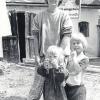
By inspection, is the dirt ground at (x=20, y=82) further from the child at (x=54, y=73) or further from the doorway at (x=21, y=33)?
the child at (x=54, y=73)

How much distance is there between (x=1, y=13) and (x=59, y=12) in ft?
23.7

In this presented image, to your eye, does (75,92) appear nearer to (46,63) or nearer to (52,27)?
(46,63)

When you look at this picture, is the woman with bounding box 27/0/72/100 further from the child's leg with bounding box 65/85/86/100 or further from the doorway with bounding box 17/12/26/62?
the doorway with bounding box 17/12/26/62

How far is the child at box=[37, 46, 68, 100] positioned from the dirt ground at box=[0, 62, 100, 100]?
274 cm

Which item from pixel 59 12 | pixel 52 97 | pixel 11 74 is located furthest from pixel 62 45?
pixel 11 74

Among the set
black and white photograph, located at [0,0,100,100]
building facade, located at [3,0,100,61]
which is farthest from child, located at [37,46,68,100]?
building facade, located at [3,0,100,61]

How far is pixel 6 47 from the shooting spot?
12.3 metres

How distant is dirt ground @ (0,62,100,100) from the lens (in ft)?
25.6

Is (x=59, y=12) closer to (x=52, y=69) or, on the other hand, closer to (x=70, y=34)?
(x=70, y=34)

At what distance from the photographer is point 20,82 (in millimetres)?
9172

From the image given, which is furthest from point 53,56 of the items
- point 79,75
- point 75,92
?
point 75,92

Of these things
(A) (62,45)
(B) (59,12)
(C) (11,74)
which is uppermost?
(B) (59,12)

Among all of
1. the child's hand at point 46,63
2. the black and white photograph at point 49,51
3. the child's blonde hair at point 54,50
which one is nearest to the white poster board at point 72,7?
the black and white photograph at point 49,51

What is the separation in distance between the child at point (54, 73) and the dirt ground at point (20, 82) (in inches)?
108
